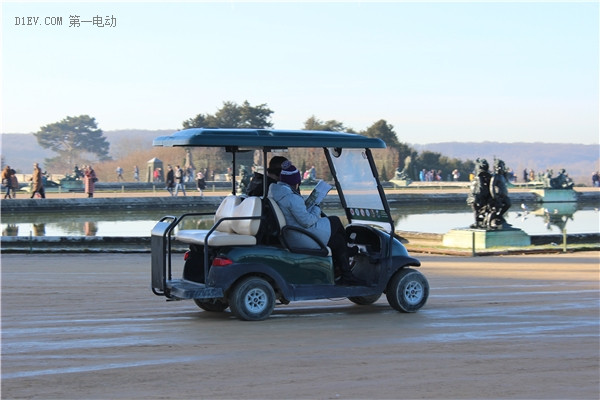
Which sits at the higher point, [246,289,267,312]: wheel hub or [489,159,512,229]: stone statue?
[489,159,512,229]: stone statue

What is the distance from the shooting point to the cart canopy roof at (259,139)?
9.62 meters

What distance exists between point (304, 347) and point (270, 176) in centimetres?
229

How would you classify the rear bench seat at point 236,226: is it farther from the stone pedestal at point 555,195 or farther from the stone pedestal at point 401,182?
the stone pedestal at point 401,182

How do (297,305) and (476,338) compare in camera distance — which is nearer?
(476,338)

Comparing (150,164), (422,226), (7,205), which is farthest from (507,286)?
(150,164)

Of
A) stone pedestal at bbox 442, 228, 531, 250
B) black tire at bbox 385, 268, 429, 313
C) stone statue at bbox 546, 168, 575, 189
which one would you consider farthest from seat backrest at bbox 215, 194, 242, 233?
stone statue at bbox 546, 168, 575, 189

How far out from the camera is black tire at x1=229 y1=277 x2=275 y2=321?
9.68 meters

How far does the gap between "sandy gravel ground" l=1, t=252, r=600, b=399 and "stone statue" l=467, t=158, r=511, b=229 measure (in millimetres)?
9604

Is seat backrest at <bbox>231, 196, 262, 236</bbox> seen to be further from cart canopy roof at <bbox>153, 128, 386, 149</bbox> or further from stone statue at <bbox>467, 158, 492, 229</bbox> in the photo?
stone statue at <bbox>467, 158, 492, 229</bbox>

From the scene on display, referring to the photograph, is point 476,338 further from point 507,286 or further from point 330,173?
point 507,286

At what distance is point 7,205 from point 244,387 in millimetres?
31878

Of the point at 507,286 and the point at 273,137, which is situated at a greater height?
the point at 273,137

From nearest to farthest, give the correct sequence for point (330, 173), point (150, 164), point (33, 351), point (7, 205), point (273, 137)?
point (33, 351), point (273, 137), point (330, 173), point (7, 205), point (150, 164)

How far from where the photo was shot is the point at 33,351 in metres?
8.11
